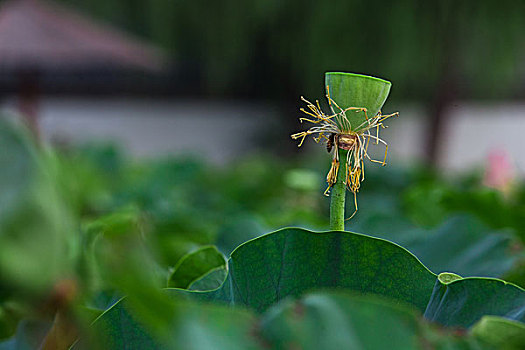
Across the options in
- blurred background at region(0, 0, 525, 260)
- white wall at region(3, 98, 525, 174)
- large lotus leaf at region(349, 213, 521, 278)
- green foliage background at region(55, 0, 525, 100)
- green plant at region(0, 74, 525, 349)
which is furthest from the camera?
white wall at region(3, 98, 525, 174)

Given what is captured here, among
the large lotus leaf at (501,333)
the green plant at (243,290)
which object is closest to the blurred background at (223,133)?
the green plant at (243,290)

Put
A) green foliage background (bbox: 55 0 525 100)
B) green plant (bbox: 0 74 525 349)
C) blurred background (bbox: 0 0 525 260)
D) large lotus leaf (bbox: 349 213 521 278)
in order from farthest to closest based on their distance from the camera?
1. green foliage background (bbox: 55 0 525 100)
2. blurred background (bbox: 0 0 525 260)
3. large lotus leaf (bbox: 349 213 521 278)
4. green plant (bbox: 0 74 525 349)

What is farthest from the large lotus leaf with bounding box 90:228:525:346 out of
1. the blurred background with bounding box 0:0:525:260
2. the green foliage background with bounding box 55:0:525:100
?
the green foliage background with bounding box 55:0:525:100

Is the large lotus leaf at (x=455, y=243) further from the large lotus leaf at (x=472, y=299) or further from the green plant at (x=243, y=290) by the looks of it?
the large lotus leaf at (x=472, y=299)

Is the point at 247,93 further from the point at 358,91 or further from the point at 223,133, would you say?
the point at 358,91

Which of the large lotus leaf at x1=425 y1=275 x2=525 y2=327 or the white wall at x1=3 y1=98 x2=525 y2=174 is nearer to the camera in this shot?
the large lotus leaf at x1=425 y1=275 x2=525 y2=327

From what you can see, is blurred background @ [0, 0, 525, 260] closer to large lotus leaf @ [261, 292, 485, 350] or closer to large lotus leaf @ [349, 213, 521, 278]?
large lotus leaf @ [349, 213, 521, 278]

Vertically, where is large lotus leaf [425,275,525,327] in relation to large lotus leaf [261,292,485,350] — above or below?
below

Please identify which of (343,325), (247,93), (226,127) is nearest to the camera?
(343,325)

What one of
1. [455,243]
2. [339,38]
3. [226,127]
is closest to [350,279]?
[455,243]
